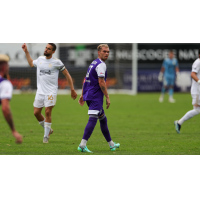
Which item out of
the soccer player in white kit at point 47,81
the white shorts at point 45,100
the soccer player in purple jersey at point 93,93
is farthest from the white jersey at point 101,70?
the white shorts at point 45,100

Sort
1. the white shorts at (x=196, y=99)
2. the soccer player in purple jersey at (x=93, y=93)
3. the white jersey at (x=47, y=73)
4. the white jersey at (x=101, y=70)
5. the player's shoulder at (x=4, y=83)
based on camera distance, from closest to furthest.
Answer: the player's shoulder at (x=4, y=83) → the white jersey at (x=101, y=70) → the soccer player in purple jersey at (x=93, y=93) → the white jersey at (x=47, y=73) → the white shorts at (x=196, y=99)

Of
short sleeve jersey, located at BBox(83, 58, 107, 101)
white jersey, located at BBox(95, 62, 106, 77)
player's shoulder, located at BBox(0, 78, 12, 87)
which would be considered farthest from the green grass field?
player's shoulder, located at BBox(0, 78, 12, 87)

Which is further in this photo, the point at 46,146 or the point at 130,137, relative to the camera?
the point at 130,137

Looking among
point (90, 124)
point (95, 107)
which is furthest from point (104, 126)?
point (95, 107)

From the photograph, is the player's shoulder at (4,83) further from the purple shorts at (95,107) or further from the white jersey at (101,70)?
the purple shorts at (95,107)

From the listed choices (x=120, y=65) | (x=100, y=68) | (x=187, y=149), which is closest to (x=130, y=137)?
(x=187, y=149)

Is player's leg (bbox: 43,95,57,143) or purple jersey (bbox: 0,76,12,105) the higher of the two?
purple jersey (bbox: 0,76,12,105)

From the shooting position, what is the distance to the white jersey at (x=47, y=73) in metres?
8.57

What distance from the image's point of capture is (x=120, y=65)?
110 ft

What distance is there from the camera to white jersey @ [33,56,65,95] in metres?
8.57

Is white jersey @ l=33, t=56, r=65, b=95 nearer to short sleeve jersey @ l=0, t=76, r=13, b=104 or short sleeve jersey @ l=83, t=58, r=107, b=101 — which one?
short sleeve jersey @ l=83, t=58, r=107, b=101

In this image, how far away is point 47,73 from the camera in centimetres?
865

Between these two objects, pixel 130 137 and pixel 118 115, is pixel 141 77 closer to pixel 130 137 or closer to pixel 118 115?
pixel 118 115

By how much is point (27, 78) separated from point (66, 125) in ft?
75.6
